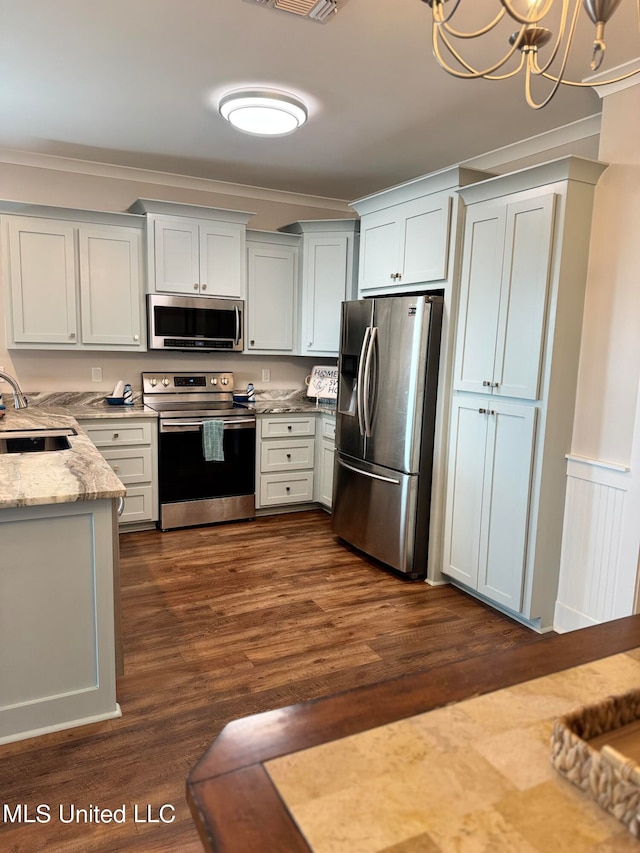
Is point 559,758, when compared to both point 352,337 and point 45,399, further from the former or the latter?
point 45,399

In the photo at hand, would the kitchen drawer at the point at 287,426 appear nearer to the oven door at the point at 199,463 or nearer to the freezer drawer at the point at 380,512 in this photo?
the oven door at the point at 199,463

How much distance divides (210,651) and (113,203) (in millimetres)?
3336

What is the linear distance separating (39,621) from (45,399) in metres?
2.60

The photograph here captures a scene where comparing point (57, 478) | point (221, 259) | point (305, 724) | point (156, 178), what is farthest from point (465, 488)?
point (156, 178)

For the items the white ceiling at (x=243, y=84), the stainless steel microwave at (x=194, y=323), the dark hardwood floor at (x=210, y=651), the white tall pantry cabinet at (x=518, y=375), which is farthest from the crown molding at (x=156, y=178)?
the dark hardwood floor at (x=210, y=651)

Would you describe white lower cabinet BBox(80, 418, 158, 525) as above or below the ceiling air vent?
below

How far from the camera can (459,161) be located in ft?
13.0

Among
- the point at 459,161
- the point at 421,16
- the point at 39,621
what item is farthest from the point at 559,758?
the point at 459,161

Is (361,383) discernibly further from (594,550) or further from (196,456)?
(594,550)

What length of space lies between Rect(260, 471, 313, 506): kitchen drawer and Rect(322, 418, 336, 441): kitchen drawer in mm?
365

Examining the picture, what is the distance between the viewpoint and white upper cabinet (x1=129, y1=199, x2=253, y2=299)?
4121 mm

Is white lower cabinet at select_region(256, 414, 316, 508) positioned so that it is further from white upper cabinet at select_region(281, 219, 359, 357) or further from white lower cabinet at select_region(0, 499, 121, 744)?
white lower cabinet at select_region(0, 499, 121, 744)

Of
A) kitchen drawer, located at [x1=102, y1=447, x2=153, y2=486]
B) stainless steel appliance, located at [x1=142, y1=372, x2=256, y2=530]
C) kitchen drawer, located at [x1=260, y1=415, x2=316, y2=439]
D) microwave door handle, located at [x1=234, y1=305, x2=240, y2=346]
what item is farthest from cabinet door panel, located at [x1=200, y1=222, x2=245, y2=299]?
kitchen drawer, located at [x1=102, y1=447, x2=153, y2=486]

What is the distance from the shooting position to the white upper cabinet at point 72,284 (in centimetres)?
383
